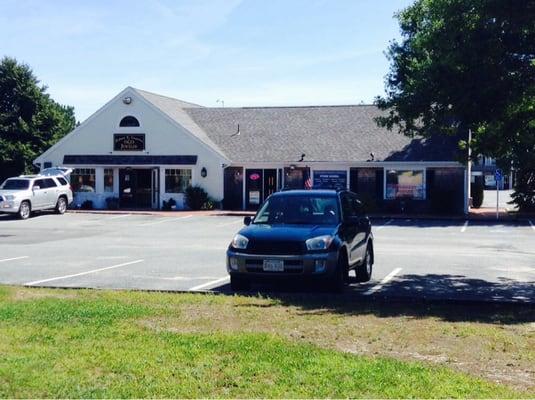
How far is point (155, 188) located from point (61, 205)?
19.3 feet

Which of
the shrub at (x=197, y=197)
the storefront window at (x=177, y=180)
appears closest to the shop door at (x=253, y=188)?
the shrub at (x=197, y=197)

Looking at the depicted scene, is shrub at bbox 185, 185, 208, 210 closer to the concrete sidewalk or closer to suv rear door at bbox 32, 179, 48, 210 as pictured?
the concrete sidewalk

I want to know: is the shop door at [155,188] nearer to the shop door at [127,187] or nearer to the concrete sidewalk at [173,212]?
the shop door at [127,187]

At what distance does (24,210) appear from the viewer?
104 ft

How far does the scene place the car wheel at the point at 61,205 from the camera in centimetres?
3469

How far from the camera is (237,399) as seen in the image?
5594 millimetres

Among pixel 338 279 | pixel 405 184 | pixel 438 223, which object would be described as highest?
pixel 405 184

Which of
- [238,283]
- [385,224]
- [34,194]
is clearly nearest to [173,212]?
[34,194]

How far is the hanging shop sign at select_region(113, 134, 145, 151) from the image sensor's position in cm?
3912

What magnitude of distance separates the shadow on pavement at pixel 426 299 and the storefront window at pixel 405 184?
2270 centimetres

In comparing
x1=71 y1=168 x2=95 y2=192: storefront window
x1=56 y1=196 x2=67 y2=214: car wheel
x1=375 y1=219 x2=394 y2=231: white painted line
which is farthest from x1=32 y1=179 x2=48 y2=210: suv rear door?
x1=375 y1=219 x2=394 y2=231: white painted line

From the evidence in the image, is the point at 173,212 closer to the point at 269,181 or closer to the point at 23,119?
the point at 269,181

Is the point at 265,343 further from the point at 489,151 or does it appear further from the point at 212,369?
the point at 489,151

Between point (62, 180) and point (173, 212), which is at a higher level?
point (62, 180)
